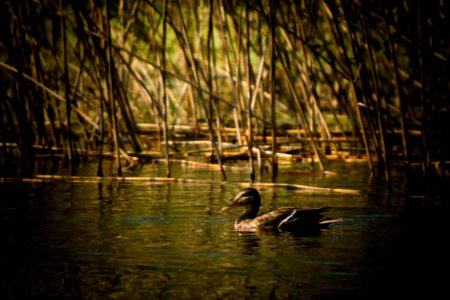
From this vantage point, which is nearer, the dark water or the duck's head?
the dark water

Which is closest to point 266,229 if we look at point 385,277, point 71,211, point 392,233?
point 392,233

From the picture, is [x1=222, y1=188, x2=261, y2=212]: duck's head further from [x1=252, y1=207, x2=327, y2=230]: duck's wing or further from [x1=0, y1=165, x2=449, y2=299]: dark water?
A: [x1=252, y1=207, x2=327, y2=230]: duck's wing

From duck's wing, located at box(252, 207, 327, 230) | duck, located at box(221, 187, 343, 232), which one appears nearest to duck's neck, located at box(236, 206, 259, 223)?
duck, located at box(221, 187, 343, 232)

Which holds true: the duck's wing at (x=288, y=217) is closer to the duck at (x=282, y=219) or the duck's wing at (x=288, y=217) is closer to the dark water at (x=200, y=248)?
the duck at (x=282, y=219)

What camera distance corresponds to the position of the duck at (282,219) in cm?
691

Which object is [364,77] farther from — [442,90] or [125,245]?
[125,245]

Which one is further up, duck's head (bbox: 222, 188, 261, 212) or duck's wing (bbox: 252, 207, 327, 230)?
duck's head (bbox: 222, 188, 261, 212)

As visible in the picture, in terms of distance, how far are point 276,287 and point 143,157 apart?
243 inches

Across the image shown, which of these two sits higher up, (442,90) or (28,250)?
(442,90)

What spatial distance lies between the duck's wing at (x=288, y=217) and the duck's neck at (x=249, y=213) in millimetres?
132

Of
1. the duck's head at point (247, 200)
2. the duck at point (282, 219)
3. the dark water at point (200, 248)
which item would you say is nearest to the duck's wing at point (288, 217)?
the duck at point (282, 219)

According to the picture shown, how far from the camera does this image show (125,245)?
629cm

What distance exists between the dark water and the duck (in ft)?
0.33

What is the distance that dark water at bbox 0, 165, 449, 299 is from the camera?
5.05 m
